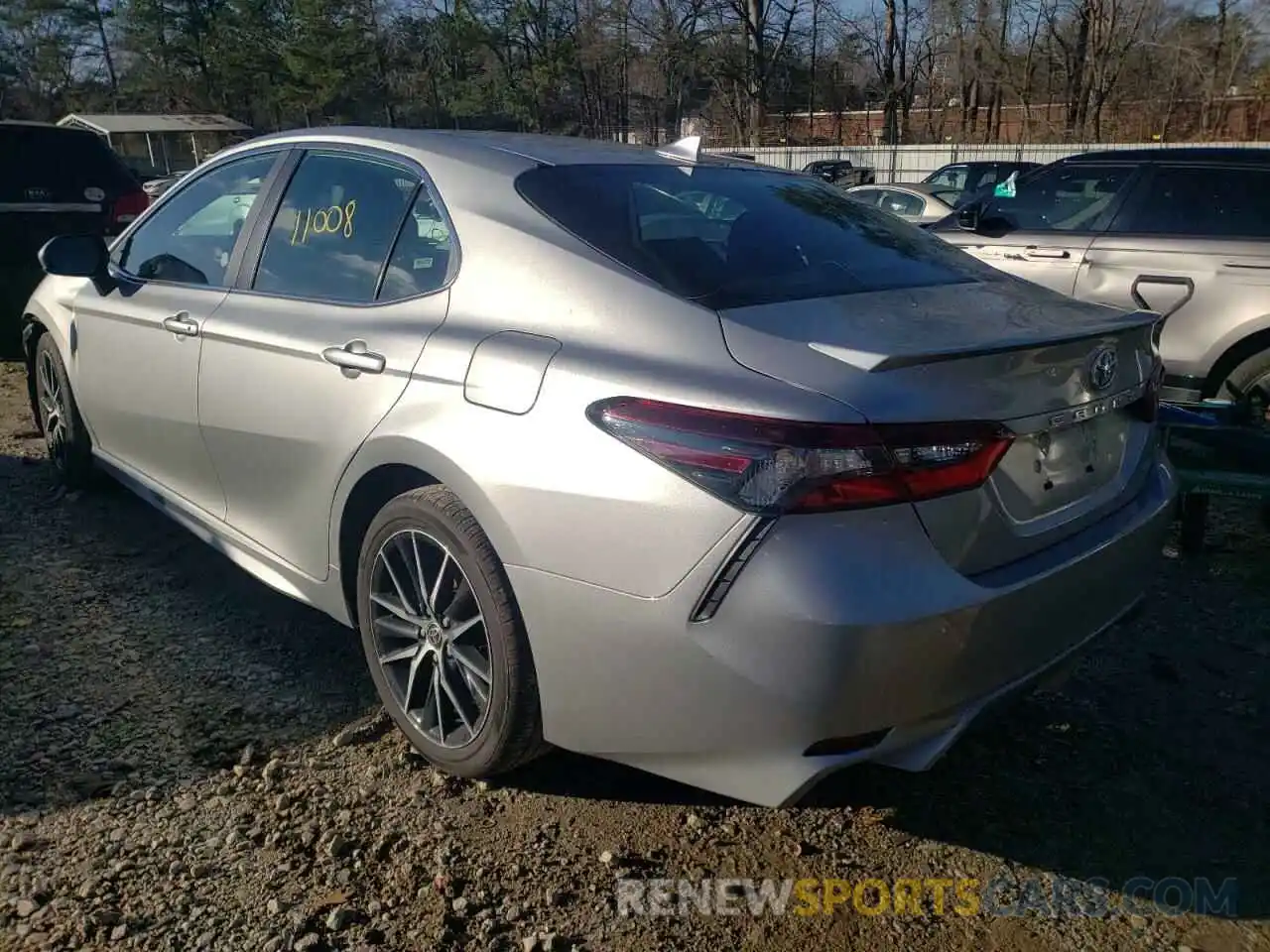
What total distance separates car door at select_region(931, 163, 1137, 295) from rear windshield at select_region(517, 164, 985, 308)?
11.2 ft

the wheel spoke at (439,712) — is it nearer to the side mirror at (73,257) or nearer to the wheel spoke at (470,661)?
the wheel spoke at (470,661)

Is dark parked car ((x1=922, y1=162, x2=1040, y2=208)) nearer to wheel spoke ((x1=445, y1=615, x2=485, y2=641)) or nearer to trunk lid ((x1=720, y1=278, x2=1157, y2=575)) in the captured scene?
trunk lid ((x1=720, y1=278, x2=1157, y2=575))

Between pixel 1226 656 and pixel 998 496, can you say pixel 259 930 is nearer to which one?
pixel 998 496

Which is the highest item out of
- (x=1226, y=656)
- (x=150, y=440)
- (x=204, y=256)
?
(x=204, y=256)

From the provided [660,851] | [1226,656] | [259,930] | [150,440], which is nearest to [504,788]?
[660,851]

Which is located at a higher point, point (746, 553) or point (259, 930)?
point (746, 553)

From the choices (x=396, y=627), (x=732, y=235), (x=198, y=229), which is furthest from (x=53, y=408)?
(x=732, y=235)

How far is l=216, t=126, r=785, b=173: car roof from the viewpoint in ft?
9.60

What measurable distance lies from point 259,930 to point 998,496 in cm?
179

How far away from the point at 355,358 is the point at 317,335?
24 cm

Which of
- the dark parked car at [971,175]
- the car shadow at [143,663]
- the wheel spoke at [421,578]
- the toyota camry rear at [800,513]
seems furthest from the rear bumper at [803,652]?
the dark parked car at [971,175]

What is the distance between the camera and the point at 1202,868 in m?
2.45

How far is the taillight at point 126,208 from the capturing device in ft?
26.8

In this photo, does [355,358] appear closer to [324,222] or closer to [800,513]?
[324,222]
